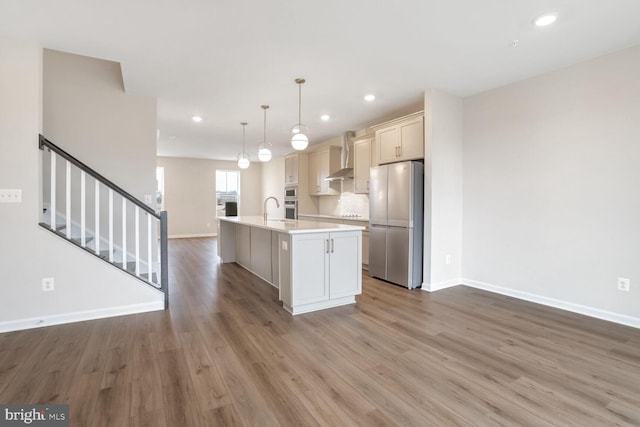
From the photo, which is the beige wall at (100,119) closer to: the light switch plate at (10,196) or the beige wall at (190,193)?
the light switch plate at (10,196)

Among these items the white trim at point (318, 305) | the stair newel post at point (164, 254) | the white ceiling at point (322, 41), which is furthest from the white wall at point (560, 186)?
the stair newel post at point (164, 254)

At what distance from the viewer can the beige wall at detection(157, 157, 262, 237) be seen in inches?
392

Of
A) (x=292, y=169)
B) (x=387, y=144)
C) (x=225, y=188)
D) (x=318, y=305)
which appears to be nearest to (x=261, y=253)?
(x=318, y=305)

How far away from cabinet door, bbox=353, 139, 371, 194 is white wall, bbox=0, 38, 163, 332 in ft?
13.7

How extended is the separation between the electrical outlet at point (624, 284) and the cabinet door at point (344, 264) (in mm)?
2602

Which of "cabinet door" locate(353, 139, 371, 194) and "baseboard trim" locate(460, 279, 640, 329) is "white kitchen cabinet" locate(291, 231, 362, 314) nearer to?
"baseboard trim" locate(460, 279, 640, 329)

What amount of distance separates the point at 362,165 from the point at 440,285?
2.51 metres

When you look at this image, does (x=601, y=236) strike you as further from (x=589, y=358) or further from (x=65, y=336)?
(x=65, y=336)

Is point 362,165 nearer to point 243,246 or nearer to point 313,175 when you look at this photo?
point 313,175

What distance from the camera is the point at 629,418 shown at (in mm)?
1710

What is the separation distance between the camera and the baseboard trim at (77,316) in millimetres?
2830

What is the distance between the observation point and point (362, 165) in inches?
224

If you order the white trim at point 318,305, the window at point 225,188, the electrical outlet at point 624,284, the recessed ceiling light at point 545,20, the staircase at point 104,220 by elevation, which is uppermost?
the recessed ceiling light at point 545,20

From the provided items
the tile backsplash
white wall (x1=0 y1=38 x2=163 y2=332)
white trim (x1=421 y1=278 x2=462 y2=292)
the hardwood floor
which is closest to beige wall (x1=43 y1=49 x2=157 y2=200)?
white wall (x1=0 y1=38 x2=163 y2=332)
